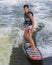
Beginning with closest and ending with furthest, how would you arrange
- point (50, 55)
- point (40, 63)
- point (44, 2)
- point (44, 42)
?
point (40, 63), point (50, 55), point (44, 42), point (44, 2)

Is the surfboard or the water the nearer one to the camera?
the surfboard

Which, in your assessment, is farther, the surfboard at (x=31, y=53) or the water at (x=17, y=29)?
the water at (x=17, y=29)

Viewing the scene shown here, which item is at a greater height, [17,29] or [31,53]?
[31,53]

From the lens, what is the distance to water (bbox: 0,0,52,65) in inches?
353

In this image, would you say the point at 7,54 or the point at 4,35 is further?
the point at 4,35

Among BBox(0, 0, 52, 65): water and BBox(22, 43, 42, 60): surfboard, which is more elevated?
BBox(22, 43, 42, 60): surfboard

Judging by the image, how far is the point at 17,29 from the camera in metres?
12.4

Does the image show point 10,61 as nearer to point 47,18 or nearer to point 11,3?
point 47,18

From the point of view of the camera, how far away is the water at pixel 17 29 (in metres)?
8.96

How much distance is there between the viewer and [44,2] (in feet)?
61.4

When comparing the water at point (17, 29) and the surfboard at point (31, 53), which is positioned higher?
the surfboard at point (31, 53)

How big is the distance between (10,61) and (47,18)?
638cm

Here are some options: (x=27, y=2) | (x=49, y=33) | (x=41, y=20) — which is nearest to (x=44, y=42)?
(x=49, y=33)

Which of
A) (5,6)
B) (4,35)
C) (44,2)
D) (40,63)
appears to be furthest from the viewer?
(44,2)
